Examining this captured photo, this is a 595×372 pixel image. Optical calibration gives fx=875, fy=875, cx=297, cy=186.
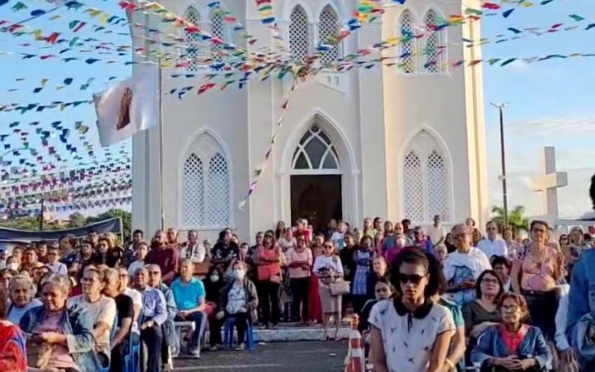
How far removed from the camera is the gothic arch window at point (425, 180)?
21156 millimetres

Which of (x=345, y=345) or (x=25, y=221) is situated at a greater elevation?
(x=25, y=221)

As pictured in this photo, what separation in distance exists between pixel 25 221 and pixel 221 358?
42725 mm

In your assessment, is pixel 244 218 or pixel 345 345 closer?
pixel 345 345

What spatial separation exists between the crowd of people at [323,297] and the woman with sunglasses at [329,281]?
0.02 metres

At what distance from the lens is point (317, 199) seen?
21.8 m

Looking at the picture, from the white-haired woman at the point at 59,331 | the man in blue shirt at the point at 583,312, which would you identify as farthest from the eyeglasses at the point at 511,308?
the white-haired woman at the point at 59,331

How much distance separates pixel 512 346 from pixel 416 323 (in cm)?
322

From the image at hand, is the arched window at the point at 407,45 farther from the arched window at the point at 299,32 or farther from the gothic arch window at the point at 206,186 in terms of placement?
the gothic arch window at the point at 206,186

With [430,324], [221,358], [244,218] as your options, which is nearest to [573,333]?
[430,324]

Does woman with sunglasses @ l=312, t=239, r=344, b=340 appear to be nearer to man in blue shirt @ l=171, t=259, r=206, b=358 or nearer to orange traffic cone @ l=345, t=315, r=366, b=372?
→ man in blue shirt @ l=171, t=259, r=206, b=358

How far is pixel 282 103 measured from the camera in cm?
2066

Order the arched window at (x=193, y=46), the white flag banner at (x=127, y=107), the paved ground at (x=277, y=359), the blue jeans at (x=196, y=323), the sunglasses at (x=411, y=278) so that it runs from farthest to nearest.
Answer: the arched window at (x=193, y=46)
the white flag banner at (x=127, y=107)
the blue jeans at (x=196, y=323)
the paved ground at (x=277, y=359)
the sunglasses at (x=411, y=278)

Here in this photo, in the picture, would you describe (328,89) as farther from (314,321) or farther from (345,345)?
(345,345)

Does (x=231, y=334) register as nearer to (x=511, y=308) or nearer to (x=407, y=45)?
(x=511, y=308)
